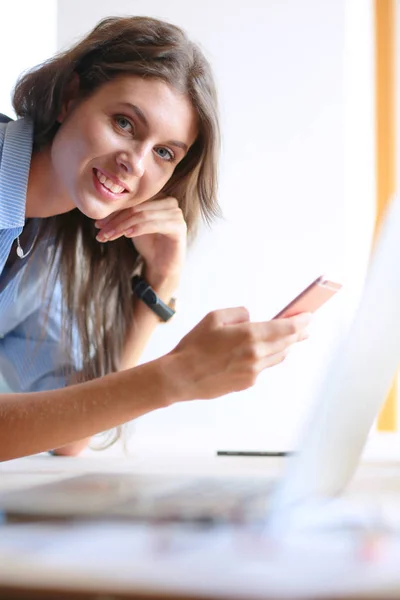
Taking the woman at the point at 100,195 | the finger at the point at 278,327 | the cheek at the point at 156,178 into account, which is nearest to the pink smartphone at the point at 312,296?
the finger at the point at 278,327

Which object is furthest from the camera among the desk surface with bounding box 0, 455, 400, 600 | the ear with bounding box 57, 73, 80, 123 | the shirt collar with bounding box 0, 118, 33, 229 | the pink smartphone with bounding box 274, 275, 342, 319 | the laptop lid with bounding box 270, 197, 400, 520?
the ear with bounding box 57, 73, 80, 123

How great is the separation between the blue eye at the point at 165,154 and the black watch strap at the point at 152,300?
0.24 meters

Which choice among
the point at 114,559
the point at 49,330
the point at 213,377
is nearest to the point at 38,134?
the point at 49,330

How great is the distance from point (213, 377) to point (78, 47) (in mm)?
918

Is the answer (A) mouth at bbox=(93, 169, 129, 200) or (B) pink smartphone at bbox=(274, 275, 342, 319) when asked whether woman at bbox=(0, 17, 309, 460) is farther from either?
(B) pink smartphone at bbox=(274, 275, 342, 319)

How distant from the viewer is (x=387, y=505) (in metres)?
0.54

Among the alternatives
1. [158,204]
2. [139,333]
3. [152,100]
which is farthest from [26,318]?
[152,100]

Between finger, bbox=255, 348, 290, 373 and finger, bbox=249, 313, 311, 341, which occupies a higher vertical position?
finger, bbox=249, 313, 311, 341

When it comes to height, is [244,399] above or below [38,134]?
below

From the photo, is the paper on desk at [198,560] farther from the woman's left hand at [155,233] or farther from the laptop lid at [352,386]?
the woman's left hand at [155,233]

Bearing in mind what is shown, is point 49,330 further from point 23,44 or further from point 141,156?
point 23,44

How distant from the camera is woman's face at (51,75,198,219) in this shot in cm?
137

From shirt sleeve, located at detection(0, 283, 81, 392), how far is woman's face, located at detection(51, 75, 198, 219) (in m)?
0.25

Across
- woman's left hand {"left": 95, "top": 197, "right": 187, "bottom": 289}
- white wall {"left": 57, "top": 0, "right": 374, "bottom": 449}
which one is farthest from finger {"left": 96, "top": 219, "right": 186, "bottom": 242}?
white wall {"left": 57, "top": 0, "right": 374, "bottom": 449}
